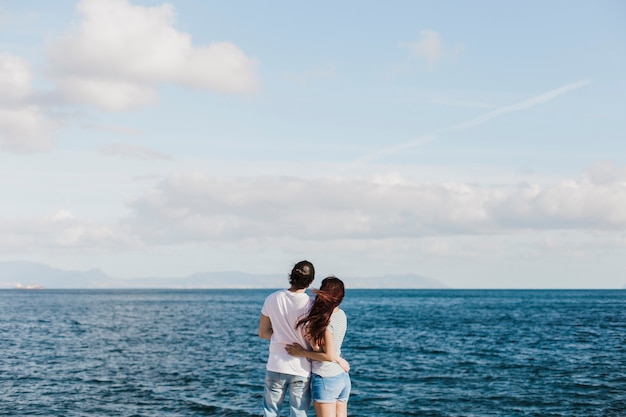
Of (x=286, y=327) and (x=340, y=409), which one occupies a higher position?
(x=286, y=327)

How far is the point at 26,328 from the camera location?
64.9 metres

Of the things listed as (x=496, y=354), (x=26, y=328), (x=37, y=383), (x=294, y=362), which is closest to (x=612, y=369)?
(x=496, y=354)

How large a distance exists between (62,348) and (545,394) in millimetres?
33364

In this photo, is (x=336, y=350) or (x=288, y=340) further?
(x=336, y=350)

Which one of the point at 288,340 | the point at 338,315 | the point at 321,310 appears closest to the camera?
the point at 321,310

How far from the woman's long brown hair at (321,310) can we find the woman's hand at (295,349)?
232 millimetres

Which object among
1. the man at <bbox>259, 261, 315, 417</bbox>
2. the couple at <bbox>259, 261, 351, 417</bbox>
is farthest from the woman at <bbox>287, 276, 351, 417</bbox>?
the man at <bbox>259, 261, 315, 417</bbox>

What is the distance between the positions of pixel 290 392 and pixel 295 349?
681 millimetres

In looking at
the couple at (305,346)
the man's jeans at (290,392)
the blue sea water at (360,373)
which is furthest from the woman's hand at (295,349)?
the blue sea water at (360,373)

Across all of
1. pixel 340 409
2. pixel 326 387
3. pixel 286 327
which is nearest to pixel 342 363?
pixel 326 387

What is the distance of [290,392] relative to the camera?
8.55 meters

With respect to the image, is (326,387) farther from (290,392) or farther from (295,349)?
(295,349)

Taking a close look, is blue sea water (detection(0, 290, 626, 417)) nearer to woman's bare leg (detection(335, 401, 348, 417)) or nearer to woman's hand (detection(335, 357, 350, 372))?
woman's bare leg (detection(335, 401, 348, 417))

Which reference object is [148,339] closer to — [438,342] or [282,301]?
[438,342]
